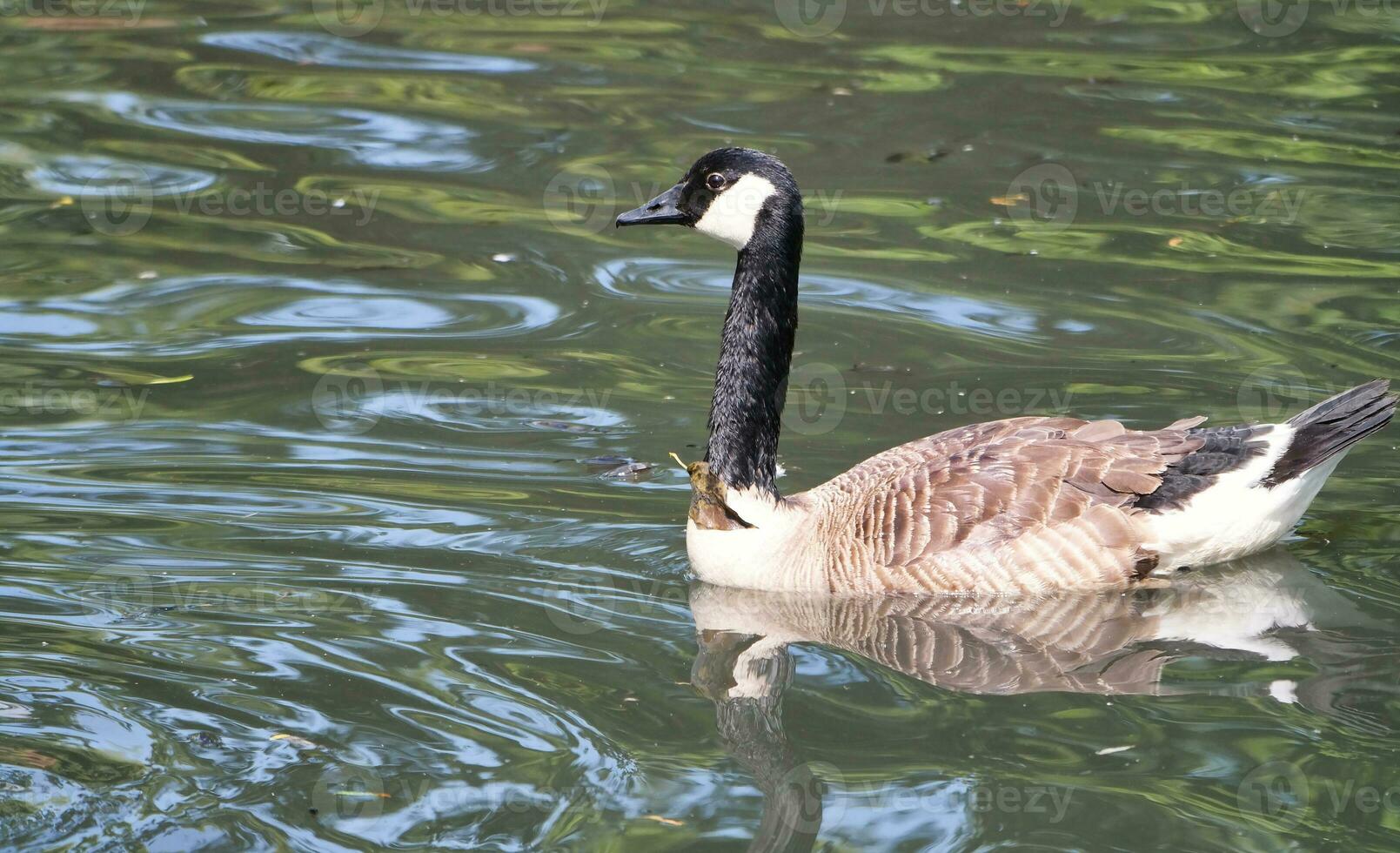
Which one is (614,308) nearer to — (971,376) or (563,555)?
(971,376)

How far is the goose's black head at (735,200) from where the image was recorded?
7773mm

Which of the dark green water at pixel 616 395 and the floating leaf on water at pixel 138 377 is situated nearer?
the dark green water at pixel 616 395

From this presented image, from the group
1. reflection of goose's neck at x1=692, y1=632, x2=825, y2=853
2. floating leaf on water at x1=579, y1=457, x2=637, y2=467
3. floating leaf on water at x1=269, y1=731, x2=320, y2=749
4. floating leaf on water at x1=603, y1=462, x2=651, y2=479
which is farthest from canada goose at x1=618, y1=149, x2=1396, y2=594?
floating leaf on water at x1=269, y1=731, x2=320, y2=749

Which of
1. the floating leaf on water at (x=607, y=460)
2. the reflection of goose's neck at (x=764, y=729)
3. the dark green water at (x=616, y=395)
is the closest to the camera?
the reflection of goose's neck at (x=764, y=729)

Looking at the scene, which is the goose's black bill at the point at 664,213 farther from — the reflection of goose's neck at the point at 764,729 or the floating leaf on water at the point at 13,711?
the floating leaf on water at the point at 13,711

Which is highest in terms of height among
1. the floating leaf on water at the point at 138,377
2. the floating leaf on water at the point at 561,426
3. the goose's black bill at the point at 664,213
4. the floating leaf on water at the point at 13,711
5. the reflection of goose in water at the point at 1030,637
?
the goose's black bill at the point at 664,213

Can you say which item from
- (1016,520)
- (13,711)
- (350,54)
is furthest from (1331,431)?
(350,54)

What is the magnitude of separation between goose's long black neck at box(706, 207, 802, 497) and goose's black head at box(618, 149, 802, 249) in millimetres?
139

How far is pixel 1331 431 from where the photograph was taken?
764cm

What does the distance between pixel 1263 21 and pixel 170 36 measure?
11.2m

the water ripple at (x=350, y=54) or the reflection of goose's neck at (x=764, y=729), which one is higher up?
the water ripple at (x=350, y=54)

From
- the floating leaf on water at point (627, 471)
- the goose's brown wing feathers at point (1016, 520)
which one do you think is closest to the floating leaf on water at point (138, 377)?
the floating leaf on water at point (627, 471)

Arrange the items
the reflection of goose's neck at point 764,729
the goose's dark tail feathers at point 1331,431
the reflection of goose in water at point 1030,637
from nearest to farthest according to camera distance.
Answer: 1. the reflection of goose's neck at point 764,729
2. the reflection of goose in water at point 1030,637
3. the goose's dark tail feathers at point 1331,431

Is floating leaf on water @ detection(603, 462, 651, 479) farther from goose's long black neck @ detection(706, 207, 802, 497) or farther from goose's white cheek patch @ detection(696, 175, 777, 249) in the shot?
goose's white cheek patch @ detection(696, 175, 777, 249)
